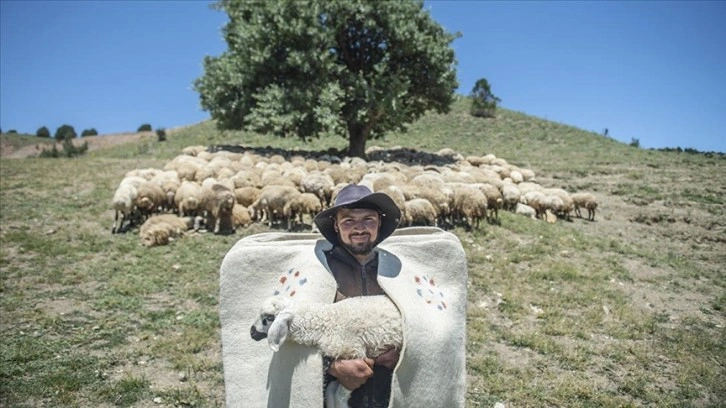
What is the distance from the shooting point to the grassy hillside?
472cm

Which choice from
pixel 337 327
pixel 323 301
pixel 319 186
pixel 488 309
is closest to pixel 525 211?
pixel 319 186

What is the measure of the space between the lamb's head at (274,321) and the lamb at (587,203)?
491 inches

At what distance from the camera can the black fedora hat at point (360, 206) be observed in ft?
9.22

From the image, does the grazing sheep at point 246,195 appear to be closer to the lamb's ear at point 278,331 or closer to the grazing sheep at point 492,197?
the grazing sheep at point 492,197

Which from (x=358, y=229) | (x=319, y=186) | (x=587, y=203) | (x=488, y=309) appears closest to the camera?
(x=358, y=229)

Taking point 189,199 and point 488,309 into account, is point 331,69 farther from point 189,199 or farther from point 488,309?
point 488,309

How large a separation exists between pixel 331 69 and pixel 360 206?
54.2ft

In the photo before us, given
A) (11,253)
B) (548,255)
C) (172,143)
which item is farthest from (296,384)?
(172,143)

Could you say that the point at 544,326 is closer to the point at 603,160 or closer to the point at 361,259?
the point at 361,259

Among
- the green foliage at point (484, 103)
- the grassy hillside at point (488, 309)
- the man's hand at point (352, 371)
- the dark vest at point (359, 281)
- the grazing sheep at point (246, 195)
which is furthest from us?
the green foliage at point (484, 103)

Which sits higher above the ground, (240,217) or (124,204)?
(124,204)

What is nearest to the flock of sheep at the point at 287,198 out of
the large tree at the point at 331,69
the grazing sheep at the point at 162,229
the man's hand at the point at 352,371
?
the grazing sheep at the point at 162,229

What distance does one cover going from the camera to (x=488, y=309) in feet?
21.8

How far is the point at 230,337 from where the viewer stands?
9.30 ft
